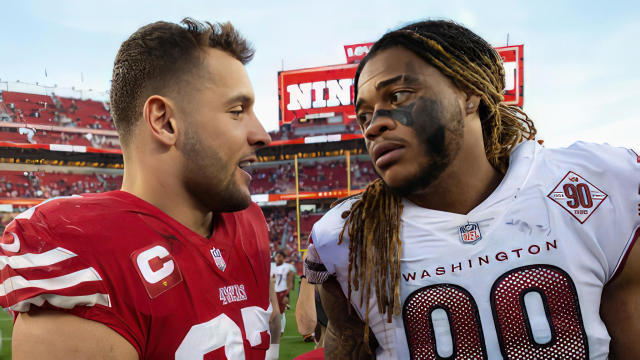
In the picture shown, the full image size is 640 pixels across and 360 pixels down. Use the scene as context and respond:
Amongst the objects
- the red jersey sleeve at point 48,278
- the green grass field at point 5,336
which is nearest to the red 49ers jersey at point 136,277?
the red jersey sleeve at point 48,278

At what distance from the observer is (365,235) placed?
5.96 ft

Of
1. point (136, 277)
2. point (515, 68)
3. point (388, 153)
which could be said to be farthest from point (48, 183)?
point (388, 153)

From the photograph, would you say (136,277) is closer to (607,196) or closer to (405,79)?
(405,79)

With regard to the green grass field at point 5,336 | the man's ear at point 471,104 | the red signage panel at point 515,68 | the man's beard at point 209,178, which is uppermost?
the red signage panel at point 515,68

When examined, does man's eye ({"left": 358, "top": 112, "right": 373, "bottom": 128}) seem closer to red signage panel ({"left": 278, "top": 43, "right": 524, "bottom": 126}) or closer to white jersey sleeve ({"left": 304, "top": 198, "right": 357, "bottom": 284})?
white jersey sleeve ({"left": 304, "top": 198, "right": 357, "bottom": 284})

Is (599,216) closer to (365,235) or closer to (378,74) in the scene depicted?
(365,235)

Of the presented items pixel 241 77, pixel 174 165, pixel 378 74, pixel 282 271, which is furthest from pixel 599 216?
pixel 282 271

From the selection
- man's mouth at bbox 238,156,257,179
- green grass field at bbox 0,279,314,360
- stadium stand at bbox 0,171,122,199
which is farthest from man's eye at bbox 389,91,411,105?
stadium stand at bbox 0,171,122,199

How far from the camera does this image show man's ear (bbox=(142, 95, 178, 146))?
159 centimetres

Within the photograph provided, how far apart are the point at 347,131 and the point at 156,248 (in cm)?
3054

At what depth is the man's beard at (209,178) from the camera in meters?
1.60

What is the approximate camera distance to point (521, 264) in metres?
1.64

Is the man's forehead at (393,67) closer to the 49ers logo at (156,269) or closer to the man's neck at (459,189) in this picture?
the man's neck at (459,189)

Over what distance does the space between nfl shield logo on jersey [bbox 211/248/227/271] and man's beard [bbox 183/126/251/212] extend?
16 cm
